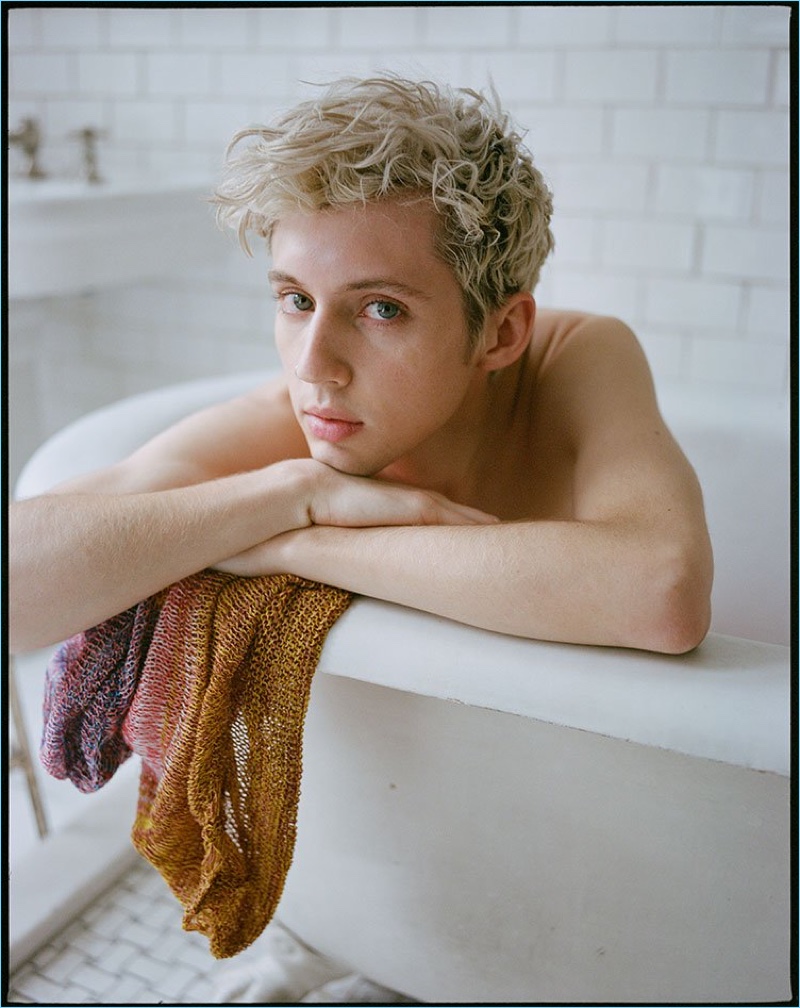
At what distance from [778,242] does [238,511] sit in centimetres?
152

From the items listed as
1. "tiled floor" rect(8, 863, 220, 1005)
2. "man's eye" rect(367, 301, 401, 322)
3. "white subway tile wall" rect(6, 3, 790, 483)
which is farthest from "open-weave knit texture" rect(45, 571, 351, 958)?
"white subway tile wall" rect(6, 3, 790, 483)

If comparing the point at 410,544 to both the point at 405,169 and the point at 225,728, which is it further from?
the point at 405,169

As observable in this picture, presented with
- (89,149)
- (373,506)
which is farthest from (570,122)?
(373,506)

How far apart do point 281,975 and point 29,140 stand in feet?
6.49

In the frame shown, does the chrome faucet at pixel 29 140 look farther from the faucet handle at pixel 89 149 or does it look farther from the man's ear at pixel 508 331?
the man's ear at pixel 508 331

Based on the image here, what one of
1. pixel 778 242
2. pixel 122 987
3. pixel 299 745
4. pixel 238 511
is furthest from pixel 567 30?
pixel 122 987

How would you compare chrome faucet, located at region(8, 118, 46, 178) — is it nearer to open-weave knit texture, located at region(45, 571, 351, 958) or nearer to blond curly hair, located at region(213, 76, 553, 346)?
blond curly hair, located at region(213, 76, 553, 346)

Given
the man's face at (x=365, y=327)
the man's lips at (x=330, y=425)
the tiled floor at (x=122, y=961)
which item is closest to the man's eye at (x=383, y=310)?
the man's face at (x=365, y=327)

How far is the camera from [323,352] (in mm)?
1000

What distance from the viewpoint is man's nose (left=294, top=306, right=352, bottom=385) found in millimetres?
997

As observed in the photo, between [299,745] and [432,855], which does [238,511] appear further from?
[432,855]

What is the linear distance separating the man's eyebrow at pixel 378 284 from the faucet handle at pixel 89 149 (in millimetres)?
1748

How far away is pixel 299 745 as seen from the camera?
985 mm

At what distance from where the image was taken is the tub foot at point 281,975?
131cm
